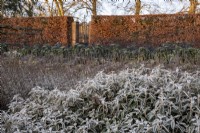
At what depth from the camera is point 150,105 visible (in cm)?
307

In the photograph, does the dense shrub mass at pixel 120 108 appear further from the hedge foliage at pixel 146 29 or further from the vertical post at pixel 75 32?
the vertical post at pixel 75 32

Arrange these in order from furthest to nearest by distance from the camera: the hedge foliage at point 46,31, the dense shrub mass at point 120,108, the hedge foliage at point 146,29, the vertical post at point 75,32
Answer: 1. the vertical post at point 75,32
2. the hedge foliage at point 46,31
3. the hedge foliage at point 146,29
4. the dense shrub mass at point 120,108

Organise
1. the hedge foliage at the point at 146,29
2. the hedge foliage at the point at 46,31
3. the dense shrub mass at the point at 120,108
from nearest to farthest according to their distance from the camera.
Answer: the dense shrub mass at the point at 120,108
the hedge foliage at the point at 146,29
the hedge foliage at the point at 46,31

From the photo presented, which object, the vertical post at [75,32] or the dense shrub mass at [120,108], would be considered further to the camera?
the vertical post at [75,32]

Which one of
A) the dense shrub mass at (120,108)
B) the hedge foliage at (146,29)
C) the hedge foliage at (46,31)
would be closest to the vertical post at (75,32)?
the hedge foliage at (46,31)

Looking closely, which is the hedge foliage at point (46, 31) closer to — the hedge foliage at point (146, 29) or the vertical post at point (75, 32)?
the vertical post at point (75, 32)

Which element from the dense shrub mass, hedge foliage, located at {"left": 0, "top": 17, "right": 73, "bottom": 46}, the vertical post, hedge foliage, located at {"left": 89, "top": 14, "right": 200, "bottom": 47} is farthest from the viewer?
the vertical post

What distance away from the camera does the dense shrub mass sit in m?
2.79

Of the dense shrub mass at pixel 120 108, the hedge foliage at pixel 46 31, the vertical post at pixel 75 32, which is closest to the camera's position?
the dense shrub mass at pixel 120 108

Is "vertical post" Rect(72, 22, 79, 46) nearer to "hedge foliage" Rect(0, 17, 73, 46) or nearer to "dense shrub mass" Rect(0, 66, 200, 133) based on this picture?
"hedge foliage" Rect(0, 17, 73, 46)

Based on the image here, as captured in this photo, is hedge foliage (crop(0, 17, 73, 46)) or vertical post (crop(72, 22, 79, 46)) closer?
hedge foliage (crop(0, 17, 73, 46))

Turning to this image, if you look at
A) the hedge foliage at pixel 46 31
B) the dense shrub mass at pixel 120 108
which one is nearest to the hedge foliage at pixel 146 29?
the hedge foliage at pixel 46 31

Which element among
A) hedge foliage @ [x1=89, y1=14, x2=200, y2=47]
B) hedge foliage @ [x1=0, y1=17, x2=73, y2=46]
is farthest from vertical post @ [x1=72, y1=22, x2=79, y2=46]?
hedge foliage @ [x1=89, y1=14, x2=200, y2=47]

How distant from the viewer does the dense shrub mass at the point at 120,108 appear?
2.79m
